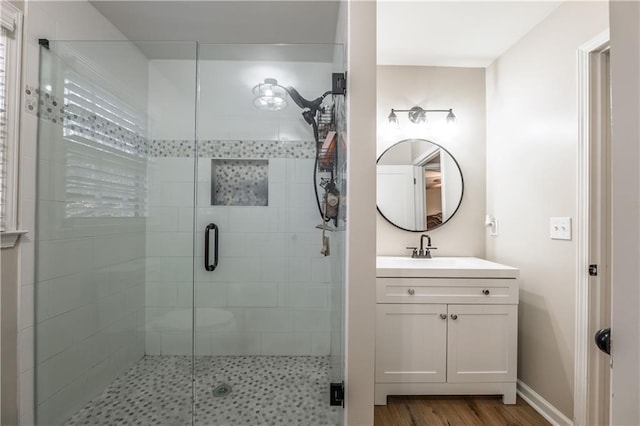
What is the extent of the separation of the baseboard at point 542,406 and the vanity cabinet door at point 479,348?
0.17 meters

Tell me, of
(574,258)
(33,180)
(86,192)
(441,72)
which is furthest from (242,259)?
(441,72)

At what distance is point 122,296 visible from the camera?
1758 mm

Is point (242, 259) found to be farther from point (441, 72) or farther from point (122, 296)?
point (441, 72)

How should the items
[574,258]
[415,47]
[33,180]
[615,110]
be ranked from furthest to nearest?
1. [415,47]
2. [574,258]
3. [33,180]
4. [615,110]

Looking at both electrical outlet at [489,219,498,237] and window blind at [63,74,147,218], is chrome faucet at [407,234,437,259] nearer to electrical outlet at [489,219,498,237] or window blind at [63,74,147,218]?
electrical outlet at [489,219,498,237]

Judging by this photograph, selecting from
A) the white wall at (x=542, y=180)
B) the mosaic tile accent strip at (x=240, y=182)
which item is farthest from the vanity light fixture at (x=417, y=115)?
Result: the mosaic tile accent strip at (x=240, y=182)

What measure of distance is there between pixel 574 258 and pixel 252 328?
1.85 metres

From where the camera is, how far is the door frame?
4.94 feet

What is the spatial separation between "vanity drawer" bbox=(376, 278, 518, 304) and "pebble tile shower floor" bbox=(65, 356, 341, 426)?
1.91ft

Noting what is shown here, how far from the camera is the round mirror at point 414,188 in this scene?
2350 mm

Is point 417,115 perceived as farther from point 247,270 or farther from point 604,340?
point 604,340

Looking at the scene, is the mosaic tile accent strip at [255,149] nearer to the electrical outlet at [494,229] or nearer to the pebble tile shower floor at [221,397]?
the pebble tile shower floor at [221,397]

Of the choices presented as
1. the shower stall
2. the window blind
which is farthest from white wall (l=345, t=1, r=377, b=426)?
the window blind

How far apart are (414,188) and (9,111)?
2.39m
